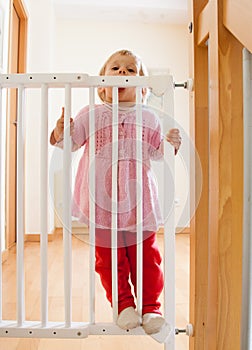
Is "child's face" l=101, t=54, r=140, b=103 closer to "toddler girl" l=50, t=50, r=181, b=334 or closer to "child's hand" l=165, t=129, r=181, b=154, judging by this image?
"toddler girl" l=50, t=50, r=181, b=334

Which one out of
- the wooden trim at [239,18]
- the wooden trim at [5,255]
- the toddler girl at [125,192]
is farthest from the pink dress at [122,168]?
the wooden trim at [5,255]

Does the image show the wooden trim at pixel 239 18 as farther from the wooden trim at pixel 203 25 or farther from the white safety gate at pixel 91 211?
the white safety gate at pixel 91 211

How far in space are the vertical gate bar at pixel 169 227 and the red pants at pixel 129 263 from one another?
0.08 metres

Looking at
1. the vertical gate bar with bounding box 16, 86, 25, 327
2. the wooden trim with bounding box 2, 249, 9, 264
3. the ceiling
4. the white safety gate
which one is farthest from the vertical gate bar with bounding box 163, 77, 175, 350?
the ceiling

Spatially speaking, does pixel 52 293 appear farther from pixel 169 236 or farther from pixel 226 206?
pixel 226 206

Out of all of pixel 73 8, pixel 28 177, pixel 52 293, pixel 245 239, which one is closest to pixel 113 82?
pixel 245 239

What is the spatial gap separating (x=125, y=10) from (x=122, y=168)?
336cm

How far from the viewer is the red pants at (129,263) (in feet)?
3.68

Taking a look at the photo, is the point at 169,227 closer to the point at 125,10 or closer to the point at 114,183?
the point at 114,183

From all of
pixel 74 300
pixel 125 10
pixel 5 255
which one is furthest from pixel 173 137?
pixel 125 10

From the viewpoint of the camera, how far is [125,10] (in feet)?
13.2

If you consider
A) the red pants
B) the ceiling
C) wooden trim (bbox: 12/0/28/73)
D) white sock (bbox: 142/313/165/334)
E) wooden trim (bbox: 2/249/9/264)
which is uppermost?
the ceiling

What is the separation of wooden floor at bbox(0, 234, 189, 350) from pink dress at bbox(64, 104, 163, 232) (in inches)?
11.2

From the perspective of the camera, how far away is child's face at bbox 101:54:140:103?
Answer: 119 cm
